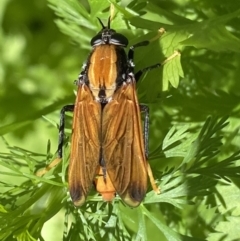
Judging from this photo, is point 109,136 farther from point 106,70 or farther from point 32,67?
point 32,67

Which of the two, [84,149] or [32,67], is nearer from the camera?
[84,149]

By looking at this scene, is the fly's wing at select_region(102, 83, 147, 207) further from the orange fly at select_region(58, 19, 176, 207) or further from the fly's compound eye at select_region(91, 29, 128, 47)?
the fly's compound eye at select_region(91, 29, 128, 47)

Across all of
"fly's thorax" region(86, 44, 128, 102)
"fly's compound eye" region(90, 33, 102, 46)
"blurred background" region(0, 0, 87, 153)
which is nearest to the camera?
"fly's thorax" region(86, 44, 128, 102)

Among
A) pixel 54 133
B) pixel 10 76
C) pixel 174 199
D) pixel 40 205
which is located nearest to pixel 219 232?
pixel 174 199

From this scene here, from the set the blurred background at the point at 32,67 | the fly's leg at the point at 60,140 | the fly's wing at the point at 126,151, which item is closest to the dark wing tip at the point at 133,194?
the fly's wing at the point at 126,151

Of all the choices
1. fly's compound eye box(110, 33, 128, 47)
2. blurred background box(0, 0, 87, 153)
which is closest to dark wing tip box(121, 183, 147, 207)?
fly's compound eye box(110, 33, 128, 47)

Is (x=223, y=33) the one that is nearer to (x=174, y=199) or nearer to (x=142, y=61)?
(x=142, y=61)

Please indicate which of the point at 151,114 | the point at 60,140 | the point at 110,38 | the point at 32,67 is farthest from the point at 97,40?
the point at 32,67

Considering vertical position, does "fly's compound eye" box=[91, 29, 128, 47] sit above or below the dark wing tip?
above
